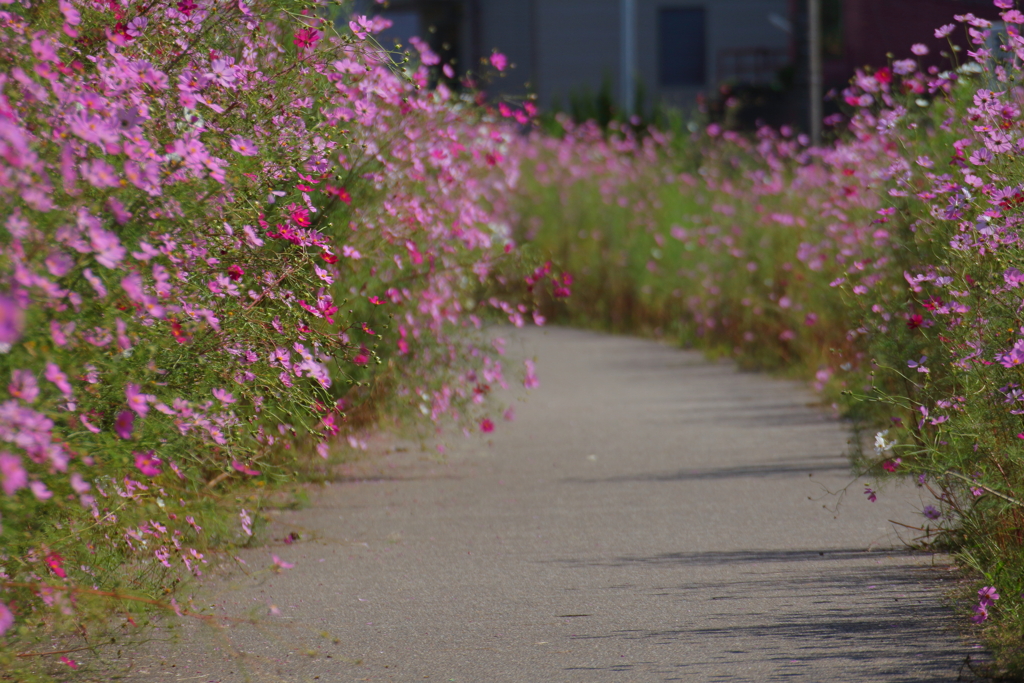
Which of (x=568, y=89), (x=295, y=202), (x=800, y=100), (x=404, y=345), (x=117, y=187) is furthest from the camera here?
(x=568, y=89)

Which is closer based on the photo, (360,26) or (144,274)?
(144,274)

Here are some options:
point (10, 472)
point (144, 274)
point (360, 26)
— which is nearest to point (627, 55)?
point (360, 26)

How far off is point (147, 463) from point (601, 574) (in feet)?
7.77

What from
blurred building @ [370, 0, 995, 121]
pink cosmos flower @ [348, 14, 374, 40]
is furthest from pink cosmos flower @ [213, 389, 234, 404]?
blurred building @ [370, 0, 995, 121]

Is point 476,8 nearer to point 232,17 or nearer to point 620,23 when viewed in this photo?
point 620,23

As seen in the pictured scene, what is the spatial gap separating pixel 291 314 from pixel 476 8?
27.4 meters

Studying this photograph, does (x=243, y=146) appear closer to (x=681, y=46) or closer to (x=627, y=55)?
(x=627, y=55)

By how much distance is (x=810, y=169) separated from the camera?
12375 mm

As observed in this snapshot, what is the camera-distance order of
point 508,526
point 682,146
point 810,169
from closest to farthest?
1. point 508,526
2. point 810,169
3. point 682,146

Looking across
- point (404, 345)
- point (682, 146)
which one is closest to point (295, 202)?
point (404, 345)

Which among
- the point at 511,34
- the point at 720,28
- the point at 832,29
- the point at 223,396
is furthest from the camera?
the point at 511,34

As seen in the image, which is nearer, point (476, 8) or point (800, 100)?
point (800, 100)

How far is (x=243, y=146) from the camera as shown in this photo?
3.86 meters

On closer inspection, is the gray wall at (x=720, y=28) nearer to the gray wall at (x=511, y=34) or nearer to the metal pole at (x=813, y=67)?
the gray wall at (x=511, y=34)
